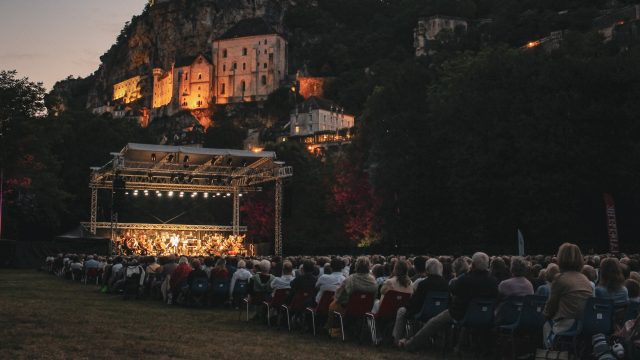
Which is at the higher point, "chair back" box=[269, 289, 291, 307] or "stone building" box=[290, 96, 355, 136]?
"stone building" box=[290, 96, 355, 136]

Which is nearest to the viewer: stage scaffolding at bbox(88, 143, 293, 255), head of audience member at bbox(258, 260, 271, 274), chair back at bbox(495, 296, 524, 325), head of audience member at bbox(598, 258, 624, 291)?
head of audience member at bbox(598, 258, 624, 291)

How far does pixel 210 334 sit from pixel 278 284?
1953 millimetres

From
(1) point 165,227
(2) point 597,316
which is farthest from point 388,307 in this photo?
(1) point 165,227

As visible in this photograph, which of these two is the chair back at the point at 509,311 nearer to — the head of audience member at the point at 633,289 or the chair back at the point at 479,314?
the chair back at the point at 479,314

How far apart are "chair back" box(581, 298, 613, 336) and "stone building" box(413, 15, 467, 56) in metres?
108

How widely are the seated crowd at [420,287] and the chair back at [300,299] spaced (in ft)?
0.05

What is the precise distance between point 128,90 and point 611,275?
147 meters

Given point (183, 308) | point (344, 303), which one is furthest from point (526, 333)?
point (183, 308)

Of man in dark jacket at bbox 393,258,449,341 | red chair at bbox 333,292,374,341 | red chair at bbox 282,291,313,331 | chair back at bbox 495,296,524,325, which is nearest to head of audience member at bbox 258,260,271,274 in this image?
red chair at bbox 282,291,313,331

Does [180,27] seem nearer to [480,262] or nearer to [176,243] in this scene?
[176,243]

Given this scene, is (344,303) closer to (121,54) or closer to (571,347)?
(571,347)

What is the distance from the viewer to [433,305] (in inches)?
367

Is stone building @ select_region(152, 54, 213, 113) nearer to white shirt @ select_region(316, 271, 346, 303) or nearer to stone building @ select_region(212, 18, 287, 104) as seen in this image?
stone building @ select_region(212, 18, 287, 104)

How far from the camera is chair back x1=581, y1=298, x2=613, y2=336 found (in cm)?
711
